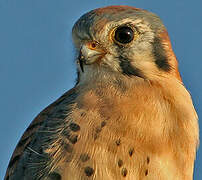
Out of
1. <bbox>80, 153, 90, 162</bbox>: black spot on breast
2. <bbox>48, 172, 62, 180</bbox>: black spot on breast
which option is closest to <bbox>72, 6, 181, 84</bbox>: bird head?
<bbox>80, 153, 90, 162</bbox>: black spot on breast

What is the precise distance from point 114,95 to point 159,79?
0.49 metres

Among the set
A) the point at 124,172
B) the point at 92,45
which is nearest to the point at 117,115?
the point at 124,172

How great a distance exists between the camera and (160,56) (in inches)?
197

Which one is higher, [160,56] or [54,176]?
[160,56]

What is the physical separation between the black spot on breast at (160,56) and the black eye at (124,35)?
0.30 m

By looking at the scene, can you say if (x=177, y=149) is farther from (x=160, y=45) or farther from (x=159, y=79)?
(x=160, y=45)

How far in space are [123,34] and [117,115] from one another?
769 millimetres

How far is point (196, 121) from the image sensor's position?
4.75m

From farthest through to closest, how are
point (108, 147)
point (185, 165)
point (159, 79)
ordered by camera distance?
point (159, 79), point (185, 165), point (108, 147)

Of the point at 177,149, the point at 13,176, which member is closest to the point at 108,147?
the point at 177,149

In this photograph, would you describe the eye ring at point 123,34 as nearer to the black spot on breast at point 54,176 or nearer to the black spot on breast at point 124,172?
the black spot on breast at point 124,172

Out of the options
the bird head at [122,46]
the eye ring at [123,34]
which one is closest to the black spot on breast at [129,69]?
the bird head at [122,46]

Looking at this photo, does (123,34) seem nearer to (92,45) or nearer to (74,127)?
(92,45)

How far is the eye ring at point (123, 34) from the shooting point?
4734 millimetres
